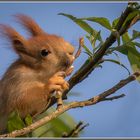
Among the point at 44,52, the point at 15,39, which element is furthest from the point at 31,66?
the point at 15,39

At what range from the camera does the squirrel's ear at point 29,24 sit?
9.76 ft

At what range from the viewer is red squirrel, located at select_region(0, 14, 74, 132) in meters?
2.61

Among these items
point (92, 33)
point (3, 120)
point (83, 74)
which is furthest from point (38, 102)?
point (83, 74)

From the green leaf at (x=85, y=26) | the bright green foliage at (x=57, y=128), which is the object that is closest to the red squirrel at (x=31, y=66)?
the green leaf at (x=85, y=26)

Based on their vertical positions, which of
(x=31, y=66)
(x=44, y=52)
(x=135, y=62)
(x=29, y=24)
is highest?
(x=135, y=62)

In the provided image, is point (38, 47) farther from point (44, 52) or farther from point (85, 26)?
point (85, 26)

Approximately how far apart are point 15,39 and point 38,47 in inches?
8.4

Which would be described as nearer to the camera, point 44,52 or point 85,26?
point 85,26

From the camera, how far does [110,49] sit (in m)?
1.48

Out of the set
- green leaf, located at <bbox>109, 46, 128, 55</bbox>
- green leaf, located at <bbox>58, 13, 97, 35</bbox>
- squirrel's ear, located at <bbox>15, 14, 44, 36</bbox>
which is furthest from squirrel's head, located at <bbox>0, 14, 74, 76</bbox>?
green leaf, located at <bbox>109, 46, 128, 55</bbox>

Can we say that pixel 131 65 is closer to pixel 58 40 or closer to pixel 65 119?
pixel 65 119

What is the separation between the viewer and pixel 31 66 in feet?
9.71

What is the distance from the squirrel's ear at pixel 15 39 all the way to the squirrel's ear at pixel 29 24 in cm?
10

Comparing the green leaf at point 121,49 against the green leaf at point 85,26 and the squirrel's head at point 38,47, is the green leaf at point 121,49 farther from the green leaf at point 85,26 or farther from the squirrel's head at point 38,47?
the squirrel's head at point 38,47
